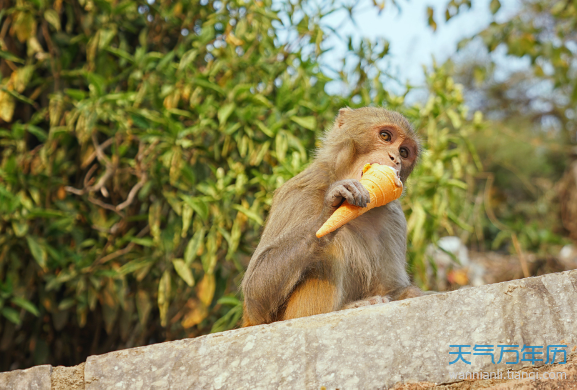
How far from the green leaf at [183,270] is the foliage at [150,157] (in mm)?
12

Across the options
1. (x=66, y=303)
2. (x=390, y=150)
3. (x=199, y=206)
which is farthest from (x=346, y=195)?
(x=66, y=303)

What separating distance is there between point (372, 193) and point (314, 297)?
2.27 feet

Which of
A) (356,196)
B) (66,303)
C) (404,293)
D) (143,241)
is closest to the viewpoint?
(356,196)

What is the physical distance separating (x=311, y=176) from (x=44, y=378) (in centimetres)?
196

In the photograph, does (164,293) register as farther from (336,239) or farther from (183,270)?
(336,239)

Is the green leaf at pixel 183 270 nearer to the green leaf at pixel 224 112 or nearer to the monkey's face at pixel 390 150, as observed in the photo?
the green leaf at pixel 224 112

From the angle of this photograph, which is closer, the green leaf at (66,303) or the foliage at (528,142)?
the green leaf at (66,303)

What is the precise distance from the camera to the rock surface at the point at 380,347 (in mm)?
2549

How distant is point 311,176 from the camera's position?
3857 mm

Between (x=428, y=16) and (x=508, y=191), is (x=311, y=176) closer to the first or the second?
(x=428, y=16)

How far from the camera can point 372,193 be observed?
11.1ft

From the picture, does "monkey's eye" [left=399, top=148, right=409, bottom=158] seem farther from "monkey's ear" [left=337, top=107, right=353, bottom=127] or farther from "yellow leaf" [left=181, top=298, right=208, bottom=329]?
"yellow leaf" [left=181, top=298, right=208, bottom=329]

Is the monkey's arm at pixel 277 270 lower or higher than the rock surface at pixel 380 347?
higher

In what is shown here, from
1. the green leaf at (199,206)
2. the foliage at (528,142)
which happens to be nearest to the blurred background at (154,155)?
the green leaf at (199,206)
